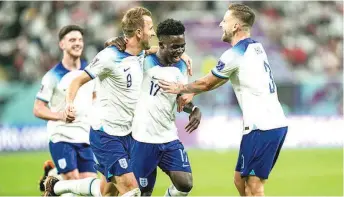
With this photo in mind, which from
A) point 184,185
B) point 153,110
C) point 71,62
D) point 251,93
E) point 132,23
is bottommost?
point 184,185

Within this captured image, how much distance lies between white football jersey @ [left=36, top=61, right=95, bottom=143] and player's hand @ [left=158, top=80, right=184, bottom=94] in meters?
1.92

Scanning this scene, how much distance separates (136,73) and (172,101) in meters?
0.55

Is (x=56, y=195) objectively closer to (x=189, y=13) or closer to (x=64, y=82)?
(x=64, y=82)

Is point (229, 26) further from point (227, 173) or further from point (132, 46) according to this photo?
point (227, 173)

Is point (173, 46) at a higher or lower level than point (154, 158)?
higher

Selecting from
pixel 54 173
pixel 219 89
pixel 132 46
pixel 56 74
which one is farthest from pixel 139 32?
pixel 219 89

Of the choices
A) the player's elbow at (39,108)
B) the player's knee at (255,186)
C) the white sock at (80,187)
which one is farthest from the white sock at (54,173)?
the player's knee at (255,186)

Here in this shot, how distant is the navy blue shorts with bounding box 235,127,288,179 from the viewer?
822cm

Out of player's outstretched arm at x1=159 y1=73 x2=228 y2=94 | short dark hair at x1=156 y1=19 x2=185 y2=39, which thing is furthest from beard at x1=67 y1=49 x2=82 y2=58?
player's outstretched arm at x1=159 y1=73 x2=228 y2=94

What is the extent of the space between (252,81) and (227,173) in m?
7.85

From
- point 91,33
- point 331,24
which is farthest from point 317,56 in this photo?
point 91,33

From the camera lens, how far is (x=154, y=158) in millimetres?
8695

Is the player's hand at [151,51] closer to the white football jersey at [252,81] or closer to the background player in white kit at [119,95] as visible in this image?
the background player in white kit at [119,95]

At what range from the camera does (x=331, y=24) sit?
25047mm
